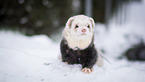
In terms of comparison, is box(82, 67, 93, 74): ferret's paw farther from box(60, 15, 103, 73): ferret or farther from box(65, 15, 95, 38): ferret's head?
box(65, 15, 95, 38): ferret's head

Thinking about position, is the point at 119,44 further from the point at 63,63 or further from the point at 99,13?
the point at 63,63

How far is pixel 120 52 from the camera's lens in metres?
5.39

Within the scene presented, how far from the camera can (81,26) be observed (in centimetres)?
142

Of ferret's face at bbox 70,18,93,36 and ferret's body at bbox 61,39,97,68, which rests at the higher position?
ferret's face at bbox 70,18,93,36

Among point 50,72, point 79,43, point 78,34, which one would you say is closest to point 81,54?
point 79,43

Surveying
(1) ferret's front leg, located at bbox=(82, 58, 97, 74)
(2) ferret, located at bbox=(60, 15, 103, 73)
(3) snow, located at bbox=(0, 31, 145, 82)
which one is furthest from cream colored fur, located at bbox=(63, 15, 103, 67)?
(3) snow, located at bbox=(0, 31, 145, 82)

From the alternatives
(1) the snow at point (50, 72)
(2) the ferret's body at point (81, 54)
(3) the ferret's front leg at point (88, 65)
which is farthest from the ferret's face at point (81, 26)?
(1) the snow at point (50, 72)

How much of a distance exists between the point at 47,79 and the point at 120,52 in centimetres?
443

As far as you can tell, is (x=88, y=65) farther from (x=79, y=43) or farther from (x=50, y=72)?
(x=50, y=72)

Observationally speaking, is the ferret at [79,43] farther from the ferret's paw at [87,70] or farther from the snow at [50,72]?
the snow at [50,72]

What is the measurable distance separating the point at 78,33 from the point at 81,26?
0.08 m

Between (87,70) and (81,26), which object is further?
(87,70)

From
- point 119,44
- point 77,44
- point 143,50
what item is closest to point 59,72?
point 77,44

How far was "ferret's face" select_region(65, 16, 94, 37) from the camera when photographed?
1392 millimetres
